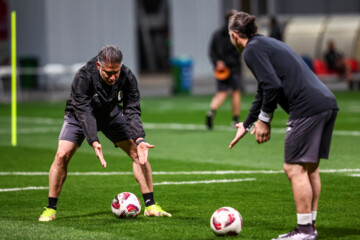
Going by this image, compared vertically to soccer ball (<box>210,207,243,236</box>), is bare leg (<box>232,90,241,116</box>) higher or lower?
lower

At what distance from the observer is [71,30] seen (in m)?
36.2

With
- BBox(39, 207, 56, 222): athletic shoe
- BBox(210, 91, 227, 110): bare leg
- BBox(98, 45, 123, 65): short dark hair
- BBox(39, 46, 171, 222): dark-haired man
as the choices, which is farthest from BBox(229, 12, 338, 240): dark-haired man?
BBox(210, 91, 227, 110): bare leg

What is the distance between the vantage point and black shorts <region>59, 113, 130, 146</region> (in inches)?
316

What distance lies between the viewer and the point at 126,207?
788 cm

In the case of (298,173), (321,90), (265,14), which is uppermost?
(321,90)

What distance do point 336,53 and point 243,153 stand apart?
19528 millimetres

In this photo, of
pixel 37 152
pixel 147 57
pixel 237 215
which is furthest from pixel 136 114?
pixel 147 57

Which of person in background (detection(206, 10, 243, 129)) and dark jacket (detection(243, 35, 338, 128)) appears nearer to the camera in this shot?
dark jacket (detection(243, 35, 338, 128))

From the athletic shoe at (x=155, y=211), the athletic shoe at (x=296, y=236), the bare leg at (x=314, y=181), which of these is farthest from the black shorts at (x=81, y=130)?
the athletic shoe at (x=296, y=236)

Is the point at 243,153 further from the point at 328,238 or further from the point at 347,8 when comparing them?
the point at 347,8

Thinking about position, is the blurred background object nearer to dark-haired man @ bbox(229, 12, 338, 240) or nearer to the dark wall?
the dark wall

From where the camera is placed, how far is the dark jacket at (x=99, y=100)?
25.4ft

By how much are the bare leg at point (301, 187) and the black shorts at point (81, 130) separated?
219 centimetres

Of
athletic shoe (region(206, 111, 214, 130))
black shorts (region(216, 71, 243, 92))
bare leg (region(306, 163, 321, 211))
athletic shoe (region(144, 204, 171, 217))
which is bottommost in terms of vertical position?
athletic shoe (region(206, 111, 214, 130))
